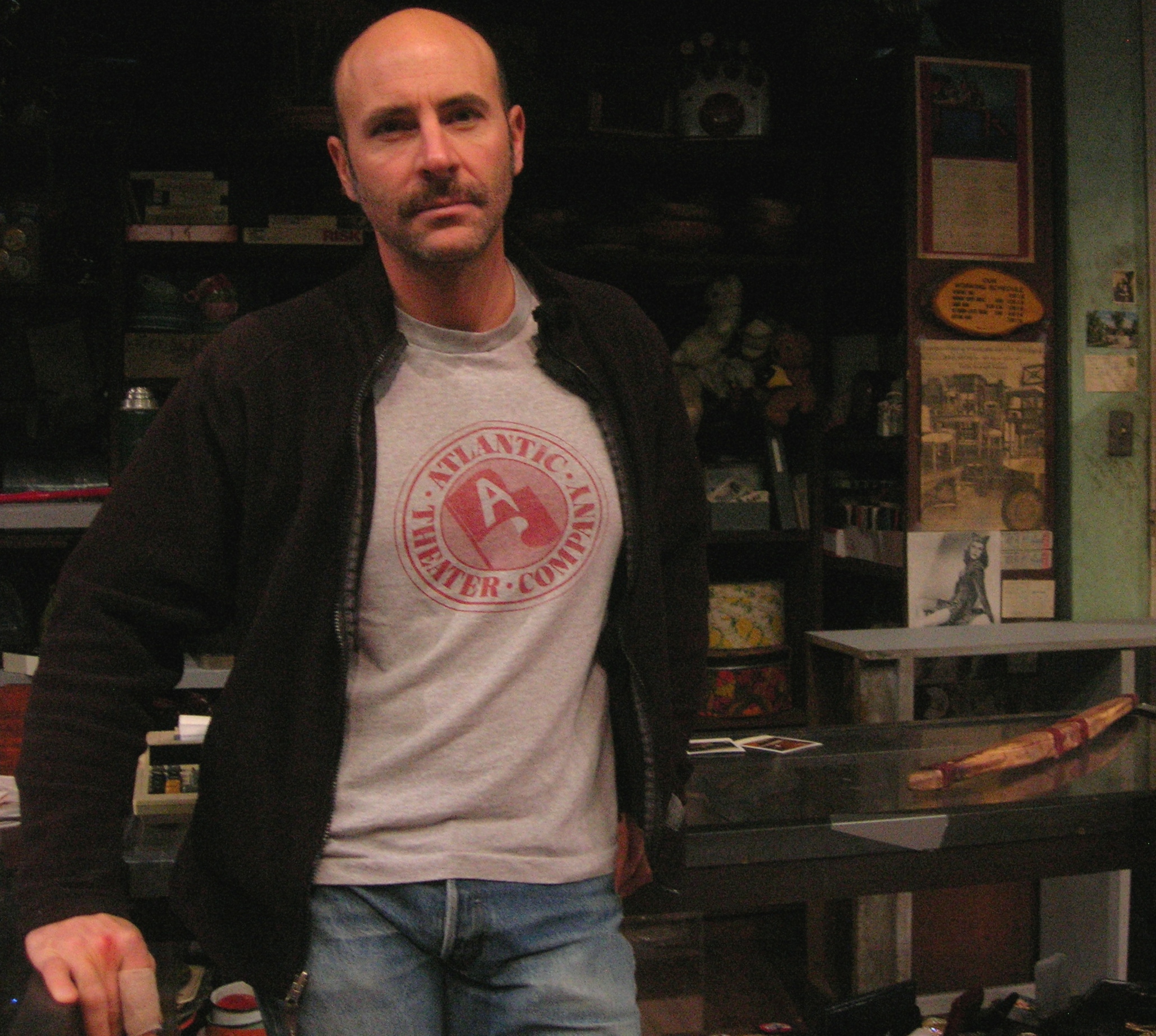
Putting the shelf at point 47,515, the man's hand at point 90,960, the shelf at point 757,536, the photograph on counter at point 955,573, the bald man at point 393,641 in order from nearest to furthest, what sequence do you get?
the man's hand at point 90,960 → the bald man at point 393,641 → the shelf at point 47,515 → the photograph on counter at point 955,573 → the shelf at point 757,536

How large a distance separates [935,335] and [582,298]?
2.03 meters

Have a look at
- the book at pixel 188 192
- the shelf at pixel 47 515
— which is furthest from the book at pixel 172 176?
the shelf at pixel 47 515

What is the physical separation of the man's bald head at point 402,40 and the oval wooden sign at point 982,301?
2.09m

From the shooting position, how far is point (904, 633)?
2.61 meters

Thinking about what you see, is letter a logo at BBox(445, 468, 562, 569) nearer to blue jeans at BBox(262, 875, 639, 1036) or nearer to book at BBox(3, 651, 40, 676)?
blue jeans at BBox(262, 875, 639, 1036)

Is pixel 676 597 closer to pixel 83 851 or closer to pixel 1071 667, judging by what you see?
pixel 83 851

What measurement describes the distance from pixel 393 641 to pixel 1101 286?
2609 millimetres

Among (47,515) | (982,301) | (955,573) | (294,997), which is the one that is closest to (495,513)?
(294,997)

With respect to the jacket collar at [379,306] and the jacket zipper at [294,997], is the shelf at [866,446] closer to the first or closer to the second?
the jacket collar at [379,306]

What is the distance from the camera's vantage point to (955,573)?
9.57 ft

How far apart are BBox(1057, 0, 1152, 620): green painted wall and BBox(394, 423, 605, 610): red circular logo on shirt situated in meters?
2.33

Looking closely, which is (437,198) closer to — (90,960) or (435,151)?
(435,151)

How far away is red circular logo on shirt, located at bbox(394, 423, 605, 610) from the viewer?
977 mm

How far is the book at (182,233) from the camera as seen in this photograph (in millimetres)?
2994
